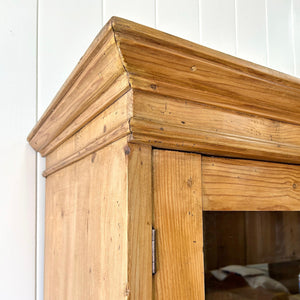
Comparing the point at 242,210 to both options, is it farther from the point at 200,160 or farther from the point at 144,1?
the point at 144,1

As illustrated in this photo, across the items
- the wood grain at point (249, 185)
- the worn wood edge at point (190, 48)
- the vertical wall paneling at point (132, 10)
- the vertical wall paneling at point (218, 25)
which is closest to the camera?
the worn wood edge at point (190, 48)

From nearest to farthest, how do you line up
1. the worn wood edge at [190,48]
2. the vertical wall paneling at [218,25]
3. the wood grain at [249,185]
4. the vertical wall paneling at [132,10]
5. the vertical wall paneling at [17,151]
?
the worn wood edge at [190,48] < the wood grain at [249,185] < the vertical wall paneling at [17,151] < the vertical wall paneling at [132,10] < the vertical wall paneling at [218,25]

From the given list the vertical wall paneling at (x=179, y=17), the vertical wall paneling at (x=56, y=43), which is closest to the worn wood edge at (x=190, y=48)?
the vertical wall paneling at (x=56, y=43)

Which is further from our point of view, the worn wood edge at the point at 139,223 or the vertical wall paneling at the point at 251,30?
the vertical wall paneling at the point at 251,30

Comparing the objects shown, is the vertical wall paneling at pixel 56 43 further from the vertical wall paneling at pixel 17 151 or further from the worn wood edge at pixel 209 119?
the worn wood edge at pixel 209 119

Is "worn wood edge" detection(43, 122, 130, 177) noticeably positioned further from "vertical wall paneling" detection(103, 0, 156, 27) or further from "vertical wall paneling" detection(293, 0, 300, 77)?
"vertical wall paneling" detection(293, 0, 300, 77)

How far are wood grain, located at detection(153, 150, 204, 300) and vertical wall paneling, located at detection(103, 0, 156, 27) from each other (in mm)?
607

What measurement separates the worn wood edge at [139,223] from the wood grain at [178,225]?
0.01 metres

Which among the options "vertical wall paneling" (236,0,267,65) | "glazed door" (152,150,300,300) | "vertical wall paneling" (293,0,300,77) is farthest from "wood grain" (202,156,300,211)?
"vertical wall paneling" (293,0,300,77)

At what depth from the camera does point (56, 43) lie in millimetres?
792

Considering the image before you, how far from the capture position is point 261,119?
45 cm

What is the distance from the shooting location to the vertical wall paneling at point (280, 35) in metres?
1.20

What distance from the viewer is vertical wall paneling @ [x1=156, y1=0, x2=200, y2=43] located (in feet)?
3.14

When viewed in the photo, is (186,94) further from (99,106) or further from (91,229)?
(91,229)
